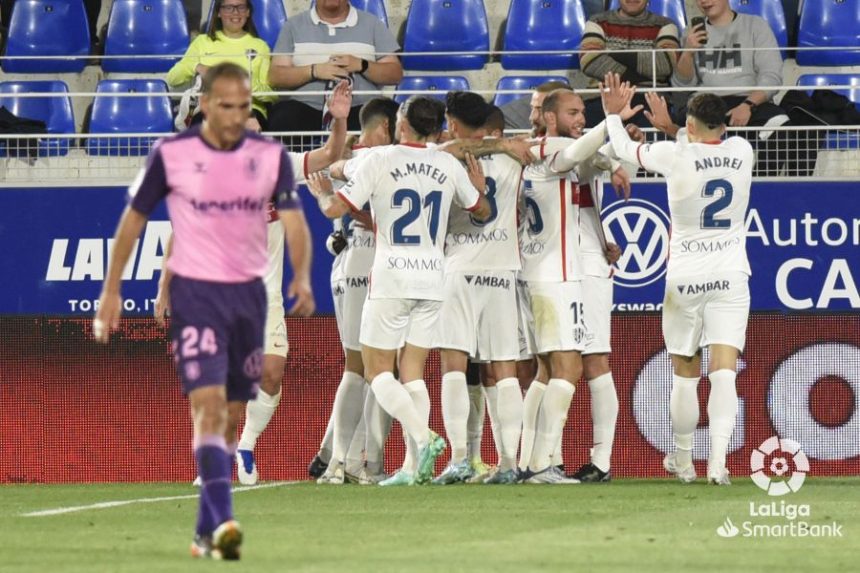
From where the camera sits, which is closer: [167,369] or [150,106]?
[167,369]

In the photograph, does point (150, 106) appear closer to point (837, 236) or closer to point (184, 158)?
point (837, 236)

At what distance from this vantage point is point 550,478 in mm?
A: 10867

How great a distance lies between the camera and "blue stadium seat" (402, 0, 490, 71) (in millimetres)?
15109

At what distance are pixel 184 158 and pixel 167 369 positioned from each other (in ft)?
19.6

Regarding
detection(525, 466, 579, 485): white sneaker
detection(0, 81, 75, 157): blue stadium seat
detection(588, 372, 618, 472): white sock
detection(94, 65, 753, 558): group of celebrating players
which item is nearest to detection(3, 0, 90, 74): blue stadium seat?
detection(0, 81, 75, 157): blue stadium seat

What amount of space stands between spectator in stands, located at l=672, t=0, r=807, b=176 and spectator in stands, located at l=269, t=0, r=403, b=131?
7.57ft

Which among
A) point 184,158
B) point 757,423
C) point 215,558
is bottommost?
point 757,423

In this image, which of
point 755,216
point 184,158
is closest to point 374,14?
point 755,216

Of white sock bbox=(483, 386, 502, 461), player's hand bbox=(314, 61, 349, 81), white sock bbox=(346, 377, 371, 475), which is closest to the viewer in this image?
white sock bbox=(483, 386, 502, 461)

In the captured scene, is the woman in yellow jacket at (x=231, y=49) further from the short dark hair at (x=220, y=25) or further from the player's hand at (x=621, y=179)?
the player's hand at (x=621, y=179)

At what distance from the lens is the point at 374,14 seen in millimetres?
14938

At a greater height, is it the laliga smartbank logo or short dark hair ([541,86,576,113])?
short dark hair ([541,86,576,113])

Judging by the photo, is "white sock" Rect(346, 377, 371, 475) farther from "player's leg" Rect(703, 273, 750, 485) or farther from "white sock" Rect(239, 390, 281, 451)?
"player's leg" Rect(703, 273, 750, 485)

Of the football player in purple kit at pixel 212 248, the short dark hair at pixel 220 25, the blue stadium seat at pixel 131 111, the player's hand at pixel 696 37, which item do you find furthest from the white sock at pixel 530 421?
the blue stadium seat at pixel 131 111
